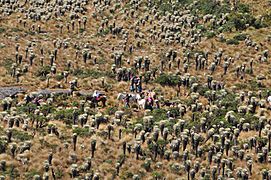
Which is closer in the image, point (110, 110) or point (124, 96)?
point (110, 110)

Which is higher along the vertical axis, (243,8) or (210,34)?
(243,8)

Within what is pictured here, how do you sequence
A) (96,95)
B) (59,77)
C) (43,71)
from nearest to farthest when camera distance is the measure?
(96,95) < (59,77) < (43,71)

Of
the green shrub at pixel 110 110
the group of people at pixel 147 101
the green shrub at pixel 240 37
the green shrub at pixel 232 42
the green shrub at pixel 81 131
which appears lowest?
the green shrub at pixel 81 131

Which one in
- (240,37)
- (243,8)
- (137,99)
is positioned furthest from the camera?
(243,8)

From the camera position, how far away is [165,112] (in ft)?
153

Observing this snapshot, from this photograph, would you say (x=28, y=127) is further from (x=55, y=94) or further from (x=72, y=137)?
(x=55, y=94)

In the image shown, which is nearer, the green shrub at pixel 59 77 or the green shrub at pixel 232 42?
the green shrub at pixel 59 77

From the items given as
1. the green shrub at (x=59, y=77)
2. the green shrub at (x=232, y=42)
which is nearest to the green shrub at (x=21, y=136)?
the green shrub at (x=59, y=77)

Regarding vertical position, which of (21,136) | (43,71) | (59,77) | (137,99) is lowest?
(21,136)

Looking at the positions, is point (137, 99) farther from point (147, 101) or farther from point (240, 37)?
point (240, 37)

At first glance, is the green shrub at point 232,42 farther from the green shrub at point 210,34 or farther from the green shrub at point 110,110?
the green shrub at point 110,110

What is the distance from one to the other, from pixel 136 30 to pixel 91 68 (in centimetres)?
1308

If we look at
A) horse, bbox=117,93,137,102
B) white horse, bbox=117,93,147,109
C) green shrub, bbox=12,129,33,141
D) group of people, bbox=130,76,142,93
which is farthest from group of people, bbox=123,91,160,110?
green shrub, bbox=12,129,33,141

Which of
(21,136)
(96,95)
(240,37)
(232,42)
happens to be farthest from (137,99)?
(240,37)
